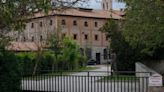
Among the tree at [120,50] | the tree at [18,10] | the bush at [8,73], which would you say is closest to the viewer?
the tree at [18,10]

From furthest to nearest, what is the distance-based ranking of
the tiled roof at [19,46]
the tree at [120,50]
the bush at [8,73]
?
1. the tree at [120,50]
2. the tiled roof at [19,46]
3. the bush at [8,73]

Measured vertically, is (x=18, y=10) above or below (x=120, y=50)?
above

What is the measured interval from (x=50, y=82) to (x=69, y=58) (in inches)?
1224

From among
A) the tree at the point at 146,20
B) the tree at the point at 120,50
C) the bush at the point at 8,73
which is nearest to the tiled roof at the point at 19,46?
the bush at the point at 8,73

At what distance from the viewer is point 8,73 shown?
48.3ft

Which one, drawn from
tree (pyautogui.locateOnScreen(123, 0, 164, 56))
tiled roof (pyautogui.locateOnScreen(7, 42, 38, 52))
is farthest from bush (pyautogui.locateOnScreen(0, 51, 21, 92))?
tree (pyautogui.locateOnScreen(123, 0, 164, 56))

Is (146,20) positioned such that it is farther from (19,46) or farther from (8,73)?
(19,46)

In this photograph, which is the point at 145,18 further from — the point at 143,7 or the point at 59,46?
the point at 59,46

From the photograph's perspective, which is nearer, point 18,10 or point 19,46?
point 18,10

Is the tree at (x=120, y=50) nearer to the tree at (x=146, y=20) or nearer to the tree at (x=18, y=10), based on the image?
the tree at (x=146, y=20)

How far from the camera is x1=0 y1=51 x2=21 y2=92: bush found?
571 inches

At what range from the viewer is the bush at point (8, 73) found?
1450 cm

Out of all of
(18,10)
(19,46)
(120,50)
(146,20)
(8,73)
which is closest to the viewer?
(18,10)

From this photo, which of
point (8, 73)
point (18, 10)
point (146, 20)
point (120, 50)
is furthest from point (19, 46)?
point (18, 10)
